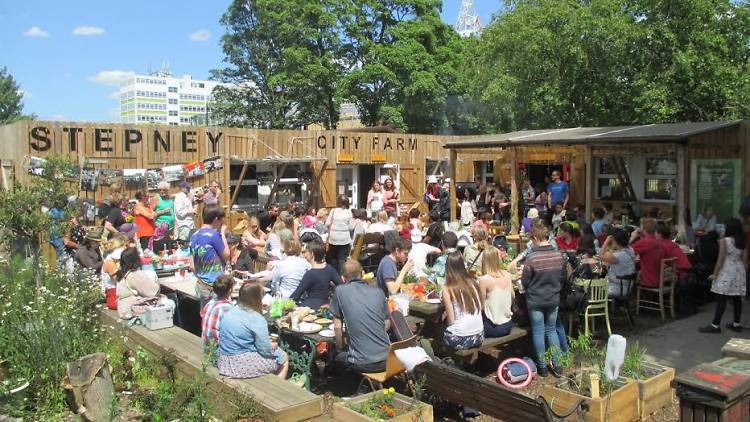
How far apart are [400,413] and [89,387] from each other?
2394 millimetres

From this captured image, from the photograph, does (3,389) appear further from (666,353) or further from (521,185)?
(521,185)

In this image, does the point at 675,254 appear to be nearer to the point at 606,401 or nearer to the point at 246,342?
the point at 606,401

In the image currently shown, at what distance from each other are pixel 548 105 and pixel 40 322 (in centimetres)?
1964

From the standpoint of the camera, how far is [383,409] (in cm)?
466

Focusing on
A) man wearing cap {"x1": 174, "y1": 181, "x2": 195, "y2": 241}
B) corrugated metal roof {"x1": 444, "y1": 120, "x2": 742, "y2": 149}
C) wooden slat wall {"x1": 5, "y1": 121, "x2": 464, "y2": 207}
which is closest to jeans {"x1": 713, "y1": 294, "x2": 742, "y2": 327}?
corrugated metal roof {"x1": 444, "y1": 120, "x2": 742, "y2": 149}

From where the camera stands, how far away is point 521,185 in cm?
1678

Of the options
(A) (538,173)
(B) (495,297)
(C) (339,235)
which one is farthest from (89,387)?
(A) (538,173)

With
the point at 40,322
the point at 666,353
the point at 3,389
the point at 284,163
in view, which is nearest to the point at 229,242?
the point at 40,322

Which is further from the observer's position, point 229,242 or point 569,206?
point 569,206

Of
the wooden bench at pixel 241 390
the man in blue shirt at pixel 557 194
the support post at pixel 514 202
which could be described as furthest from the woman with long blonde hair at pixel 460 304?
the man in blue shirt at pixel 557 194

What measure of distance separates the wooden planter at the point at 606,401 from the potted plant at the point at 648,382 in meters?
0.08

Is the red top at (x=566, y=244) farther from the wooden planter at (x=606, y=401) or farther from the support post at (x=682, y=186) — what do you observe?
the wooden planter at (x=606, y=401)

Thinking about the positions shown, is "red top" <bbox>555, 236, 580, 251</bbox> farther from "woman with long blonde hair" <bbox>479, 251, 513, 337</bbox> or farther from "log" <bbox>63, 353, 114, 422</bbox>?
"log" <bbox>63, 353, 114, 422</bbox>

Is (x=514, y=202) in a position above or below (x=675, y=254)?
above
